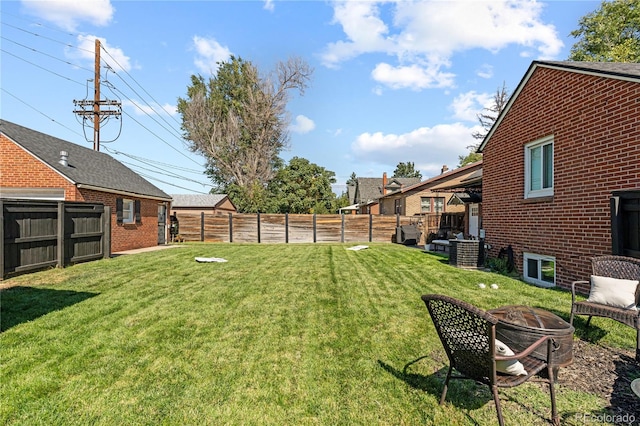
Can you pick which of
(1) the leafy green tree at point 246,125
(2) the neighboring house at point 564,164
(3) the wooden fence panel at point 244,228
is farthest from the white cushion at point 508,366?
(1) the leafy green tree at point 246,125

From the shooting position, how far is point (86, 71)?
1797 centimetres

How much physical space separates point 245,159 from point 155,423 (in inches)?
1387

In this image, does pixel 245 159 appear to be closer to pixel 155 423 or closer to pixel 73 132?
pixel 73 132

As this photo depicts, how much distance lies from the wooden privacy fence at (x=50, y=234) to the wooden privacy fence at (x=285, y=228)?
29.6 ft

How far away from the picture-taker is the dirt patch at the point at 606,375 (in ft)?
8.73

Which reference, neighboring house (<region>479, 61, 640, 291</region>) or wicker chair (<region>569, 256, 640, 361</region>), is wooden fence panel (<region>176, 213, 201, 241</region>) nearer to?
neighboring house (<region>479, 61, 640, 291</region>)

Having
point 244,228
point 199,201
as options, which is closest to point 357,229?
point 244,228

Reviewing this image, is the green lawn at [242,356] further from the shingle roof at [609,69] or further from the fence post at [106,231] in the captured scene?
the shingle roof at [609,69]

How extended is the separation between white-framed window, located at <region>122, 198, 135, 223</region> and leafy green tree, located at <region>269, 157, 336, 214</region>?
1654cm

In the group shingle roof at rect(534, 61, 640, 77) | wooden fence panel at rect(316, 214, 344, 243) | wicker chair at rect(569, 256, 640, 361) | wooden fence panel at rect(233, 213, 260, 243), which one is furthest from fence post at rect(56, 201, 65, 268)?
wooden fence panel at rect(316, 214, 344, 243)

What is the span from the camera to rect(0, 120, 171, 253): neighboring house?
445 inches

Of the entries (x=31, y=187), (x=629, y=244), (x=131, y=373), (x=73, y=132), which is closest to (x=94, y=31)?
(x=73, y=132)

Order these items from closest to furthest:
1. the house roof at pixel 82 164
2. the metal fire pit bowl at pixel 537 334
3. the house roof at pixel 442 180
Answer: the metal fire pit bowl at pixel 537 334
the house roof at pixel 82 164
the house roof at pixel 442 180

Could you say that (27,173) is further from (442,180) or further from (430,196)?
(442,180)
